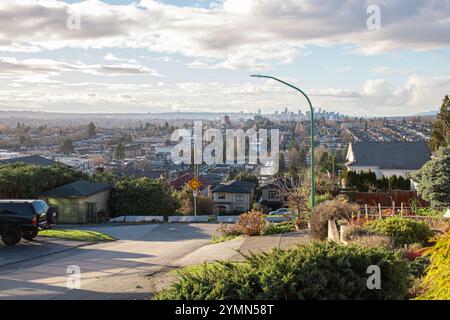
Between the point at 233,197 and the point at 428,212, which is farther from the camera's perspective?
the point at 233,197

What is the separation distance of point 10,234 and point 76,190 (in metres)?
13.2

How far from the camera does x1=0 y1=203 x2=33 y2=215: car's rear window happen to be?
21172 millimetres

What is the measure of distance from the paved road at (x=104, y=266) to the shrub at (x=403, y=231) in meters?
6.12

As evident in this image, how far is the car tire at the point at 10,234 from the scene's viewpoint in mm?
21094

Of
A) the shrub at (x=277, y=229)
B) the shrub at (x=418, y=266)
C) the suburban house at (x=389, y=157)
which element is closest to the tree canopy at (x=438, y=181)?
the shrub at (x=277, y=229)

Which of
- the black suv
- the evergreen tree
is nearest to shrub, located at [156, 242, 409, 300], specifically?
the black suv

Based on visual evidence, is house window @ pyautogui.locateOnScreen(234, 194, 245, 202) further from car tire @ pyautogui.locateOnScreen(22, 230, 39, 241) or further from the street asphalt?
car tire @ pyautogui.locateOnScreen(22, 230, 39, 241)

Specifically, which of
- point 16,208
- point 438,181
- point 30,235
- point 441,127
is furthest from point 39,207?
point 441,127

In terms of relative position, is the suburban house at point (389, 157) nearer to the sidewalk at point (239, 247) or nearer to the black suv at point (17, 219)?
the sidewalk at point (239, 247)

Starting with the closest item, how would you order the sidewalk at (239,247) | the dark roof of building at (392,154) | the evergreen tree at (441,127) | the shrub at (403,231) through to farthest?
the shrub at (403,231), the sidewalk at (239,247), the evergreen tree at (441,127), the dark roof of building at (392,154)

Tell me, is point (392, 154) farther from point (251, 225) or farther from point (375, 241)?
point (375, 241)

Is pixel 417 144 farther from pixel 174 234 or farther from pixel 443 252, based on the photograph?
pixel 443 252

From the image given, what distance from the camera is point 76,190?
3422 cm

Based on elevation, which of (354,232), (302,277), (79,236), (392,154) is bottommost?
(79,236)
